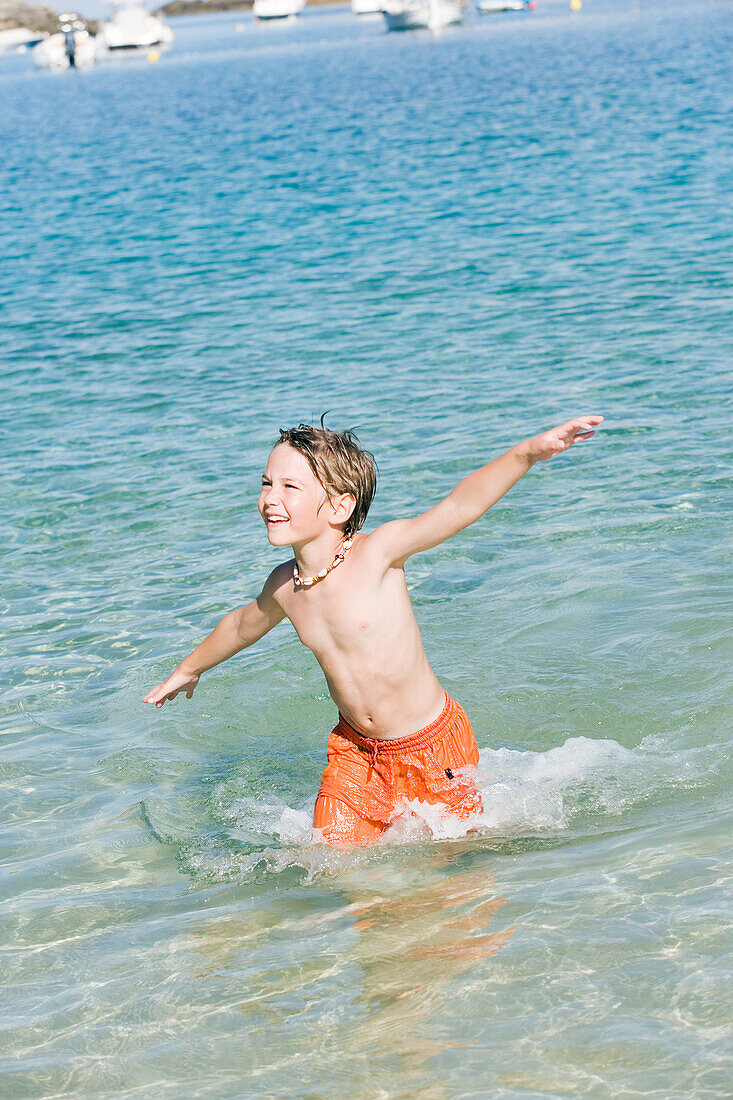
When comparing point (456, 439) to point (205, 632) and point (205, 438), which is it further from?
point (205, 632)

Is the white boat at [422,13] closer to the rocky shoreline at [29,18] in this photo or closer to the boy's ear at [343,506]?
the rocky shoreline at [29,18]

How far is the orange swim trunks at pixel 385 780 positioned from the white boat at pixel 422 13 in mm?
95412

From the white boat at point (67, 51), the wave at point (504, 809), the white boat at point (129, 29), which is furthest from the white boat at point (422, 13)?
the wave at point (504, 809)

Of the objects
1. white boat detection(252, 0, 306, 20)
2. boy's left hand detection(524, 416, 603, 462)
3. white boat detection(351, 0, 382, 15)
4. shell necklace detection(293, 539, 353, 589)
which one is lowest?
shell necklace detection(293, 539, 353, 589)

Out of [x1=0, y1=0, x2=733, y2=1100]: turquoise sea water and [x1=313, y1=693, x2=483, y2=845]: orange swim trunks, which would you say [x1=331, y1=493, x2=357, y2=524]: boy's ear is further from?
[x1=0, y1=0, x2=733, y2=1100]: turquoise sea water

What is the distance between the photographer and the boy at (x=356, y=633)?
391 cm

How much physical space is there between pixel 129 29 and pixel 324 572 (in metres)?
119

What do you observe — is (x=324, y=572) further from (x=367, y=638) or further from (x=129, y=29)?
(x=129, y=29)

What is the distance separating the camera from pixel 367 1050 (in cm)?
308

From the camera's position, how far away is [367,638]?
4055 millimetres

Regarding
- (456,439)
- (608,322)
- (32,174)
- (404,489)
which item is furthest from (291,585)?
(32,174)

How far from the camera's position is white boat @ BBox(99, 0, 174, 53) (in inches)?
4299

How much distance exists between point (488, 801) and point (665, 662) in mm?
1613

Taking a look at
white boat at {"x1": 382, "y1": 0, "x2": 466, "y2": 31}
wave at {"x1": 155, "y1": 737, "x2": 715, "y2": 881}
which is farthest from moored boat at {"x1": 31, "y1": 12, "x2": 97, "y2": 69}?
wave at {"x1": 155, "y1": 737, "x2": 715, "y2": 881}
